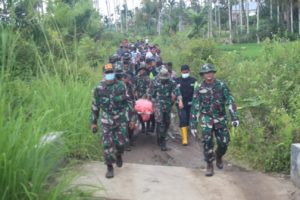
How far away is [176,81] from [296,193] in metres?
4.14

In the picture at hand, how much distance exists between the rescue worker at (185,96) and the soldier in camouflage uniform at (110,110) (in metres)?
2.83

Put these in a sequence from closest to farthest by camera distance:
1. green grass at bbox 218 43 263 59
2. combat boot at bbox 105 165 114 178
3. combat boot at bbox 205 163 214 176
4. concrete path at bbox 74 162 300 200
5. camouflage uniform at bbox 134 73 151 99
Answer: concrete path at bbox 74 162 300 200, combat boot at bbox 105 165 114 178, combat boot at bbox 205 163 214 176, camouflage uniform at bbox 134 73 151 99, green grass at bbox 218 43 263 59

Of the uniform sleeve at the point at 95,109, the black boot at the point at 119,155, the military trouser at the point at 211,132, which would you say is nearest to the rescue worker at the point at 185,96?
the military trouser at the point at 211,132

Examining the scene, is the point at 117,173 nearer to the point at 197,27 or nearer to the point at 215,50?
the point at 215,50

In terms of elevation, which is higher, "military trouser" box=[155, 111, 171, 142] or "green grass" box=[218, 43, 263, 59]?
"green grass" box=[218, 43, 263, 59]

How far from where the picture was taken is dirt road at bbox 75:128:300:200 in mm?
5685

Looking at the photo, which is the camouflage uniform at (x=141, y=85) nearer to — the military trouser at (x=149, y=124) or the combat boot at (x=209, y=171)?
the military trouser at (x=149, y=124)

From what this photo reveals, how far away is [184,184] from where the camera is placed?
6.12 m

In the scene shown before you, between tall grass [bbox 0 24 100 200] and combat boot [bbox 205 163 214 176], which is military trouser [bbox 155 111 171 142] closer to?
combat boot [bbox 205 163 214 176]

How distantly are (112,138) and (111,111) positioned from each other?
1.30 ft

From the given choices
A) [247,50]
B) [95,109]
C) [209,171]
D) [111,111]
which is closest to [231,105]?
[209,171]

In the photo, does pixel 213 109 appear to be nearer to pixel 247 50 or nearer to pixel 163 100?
pixel 163 100

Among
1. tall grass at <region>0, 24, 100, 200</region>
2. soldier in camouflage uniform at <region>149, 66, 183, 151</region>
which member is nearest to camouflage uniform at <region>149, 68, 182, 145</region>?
soldier in camouflage uniform at <region>149, 66, 183, 151</region>

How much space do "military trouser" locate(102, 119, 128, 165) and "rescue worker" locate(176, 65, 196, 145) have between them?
2.76 meters
